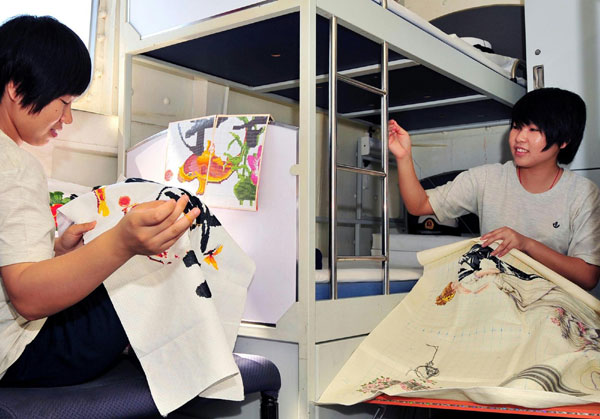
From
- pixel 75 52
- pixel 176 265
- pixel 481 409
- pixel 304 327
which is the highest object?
pixel 75 52

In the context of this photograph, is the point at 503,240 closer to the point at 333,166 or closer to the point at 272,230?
the point at 333,166

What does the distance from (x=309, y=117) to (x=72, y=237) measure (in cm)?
63

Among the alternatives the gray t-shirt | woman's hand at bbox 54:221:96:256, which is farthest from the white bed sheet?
woman's hand at bbox 54:221:96:256

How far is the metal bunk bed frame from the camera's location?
1.48 meters

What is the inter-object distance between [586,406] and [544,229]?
3.08ft

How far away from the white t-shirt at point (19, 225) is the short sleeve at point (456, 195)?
1.53m

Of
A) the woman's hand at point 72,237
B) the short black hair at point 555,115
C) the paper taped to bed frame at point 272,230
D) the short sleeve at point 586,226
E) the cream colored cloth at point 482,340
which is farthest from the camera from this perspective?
the short black hair at point 555,115

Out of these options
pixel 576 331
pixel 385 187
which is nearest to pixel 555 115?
pixel 385 187

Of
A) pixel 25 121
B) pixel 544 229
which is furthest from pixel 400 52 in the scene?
pixel 25 121

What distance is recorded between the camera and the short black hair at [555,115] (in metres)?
2.19

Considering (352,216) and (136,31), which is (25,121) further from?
(352,216)

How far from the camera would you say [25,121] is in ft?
3.55

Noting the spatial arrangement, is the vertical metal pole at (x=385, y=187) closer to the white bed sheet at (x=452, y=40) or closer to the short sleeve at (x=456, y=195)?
the white bed sheet at (x=452, y=40)

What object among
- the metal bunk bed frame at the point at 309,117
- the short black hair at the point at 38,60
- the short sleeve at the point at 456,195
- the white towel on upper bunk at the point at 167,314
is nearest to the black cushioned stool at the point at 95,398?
the white towel on upper bunk at the point at 167,314
